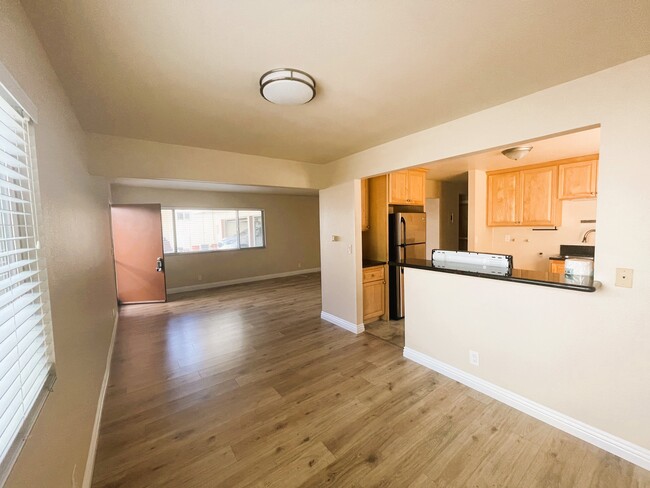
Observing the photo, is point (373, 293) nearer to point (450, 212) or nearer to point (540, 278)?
point (540, 278)

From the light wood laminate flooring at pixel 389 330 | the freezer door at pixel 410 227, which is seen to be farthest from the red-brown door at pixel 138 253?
the freezer door at pixel 410 227

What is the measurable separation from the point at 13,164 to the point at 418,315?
3081mm

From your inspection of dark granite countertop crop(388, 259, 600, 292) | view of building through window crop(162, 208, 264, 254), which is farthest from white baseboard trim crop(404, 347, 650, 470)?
view of building through window crop(162, 208, 264, 254)

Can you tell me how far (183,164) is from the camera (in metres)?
3.01

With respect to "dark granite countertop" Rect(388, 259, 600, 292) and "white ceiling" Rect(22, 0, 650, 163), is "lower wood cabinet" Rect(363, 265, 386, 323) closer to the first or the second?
"dark granite countertop" Rect(388, 259, 600, 292)

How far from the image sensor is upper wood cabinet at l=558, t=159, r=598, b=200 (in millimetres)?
3662

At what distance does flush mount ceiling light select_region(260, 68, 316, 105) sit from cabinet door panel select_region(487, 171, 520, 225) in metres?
3.99

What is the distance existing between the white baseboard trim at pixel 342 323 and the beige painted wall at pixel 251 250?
3617mm

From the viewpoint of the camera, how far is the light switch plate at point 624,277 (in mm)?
1670

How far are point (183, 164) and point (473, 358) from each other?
139 inches

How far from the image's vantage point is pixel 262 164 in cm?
355

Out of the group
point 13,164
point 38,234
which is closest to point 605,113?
point 13,164

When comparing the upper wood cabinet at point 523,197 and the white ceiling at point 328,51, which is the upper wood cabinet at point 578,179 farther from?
the white ceiling at point 328,51

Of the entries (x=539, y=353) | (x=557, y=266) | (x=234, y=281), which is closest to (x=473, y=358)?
(x=539, y=353)
